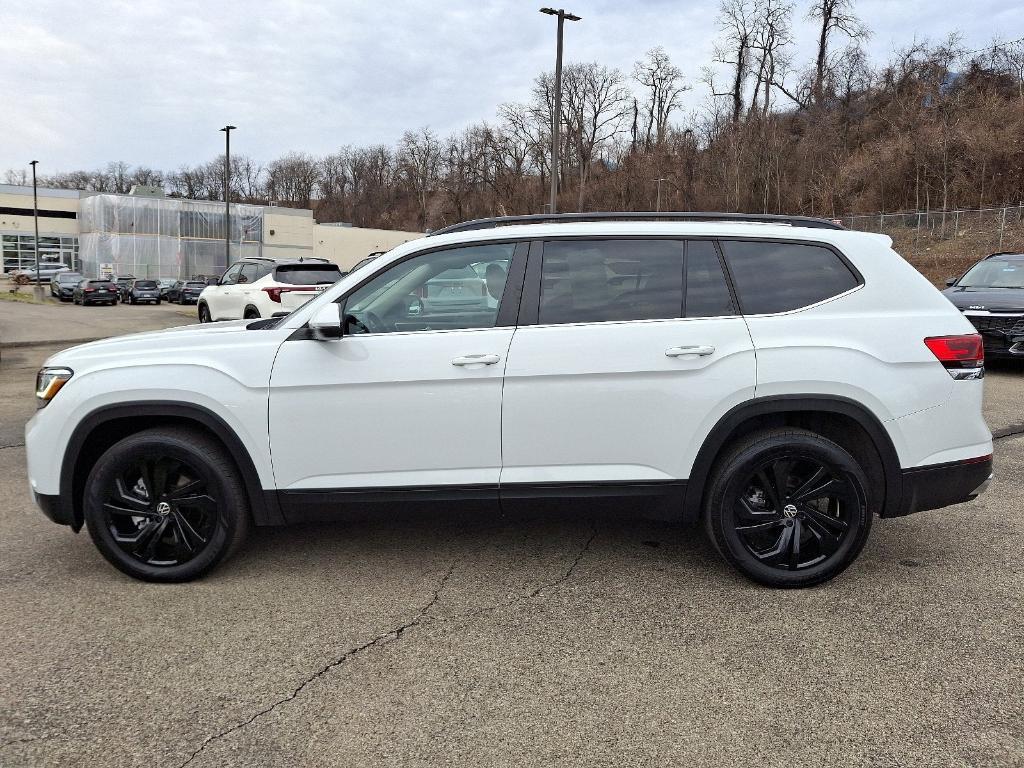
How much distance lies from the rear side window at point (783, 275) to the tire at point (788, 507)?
63cm

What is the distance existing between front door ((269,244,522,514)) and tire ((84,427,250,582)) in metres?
0.31

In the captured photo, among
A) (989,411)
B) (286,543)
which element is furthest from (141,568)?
(989,411)

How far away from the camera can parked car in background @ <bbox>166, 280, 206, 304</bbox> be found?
1609 inches

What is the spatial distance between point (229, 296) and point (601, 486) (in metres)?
12.5

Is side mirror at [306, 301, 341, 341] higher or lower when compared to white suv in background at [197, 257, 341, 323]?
lower

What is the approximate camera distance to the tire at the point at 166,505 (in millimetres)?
3705

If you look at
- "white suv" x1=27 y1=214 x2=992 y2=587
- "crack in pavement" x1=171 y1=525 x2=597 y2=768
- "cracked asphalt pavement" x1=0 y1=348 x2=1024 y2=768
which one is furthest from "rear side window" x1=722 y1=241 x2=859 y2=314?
"crack in pavement" x1=171 y1=525 x2=597 y2=768

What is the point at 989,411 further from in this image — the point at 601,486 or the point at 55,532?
the point at 55,532

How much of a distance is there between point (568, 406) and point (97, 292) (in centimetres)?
4031

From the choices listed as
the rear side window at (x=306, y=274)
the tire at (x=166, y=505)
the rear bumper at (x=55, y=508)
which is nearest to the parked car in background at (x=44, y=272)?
the rear side window at (x=306, y=274)

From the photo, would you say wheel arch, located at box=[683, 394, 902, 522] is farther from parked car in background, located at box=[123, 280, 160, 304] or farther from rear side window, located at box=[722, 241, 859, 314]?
parked car in background, located at box=[123, 280, 160, 304]

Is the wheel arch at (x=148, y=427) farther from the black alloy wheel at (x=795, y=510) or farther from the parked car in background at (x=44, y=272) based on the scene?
the parked car in background at (x=44, y=272)

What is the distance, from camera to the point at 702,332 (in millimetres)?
3674

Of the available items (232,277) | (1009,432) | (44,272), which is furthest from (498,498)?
(44,272)
